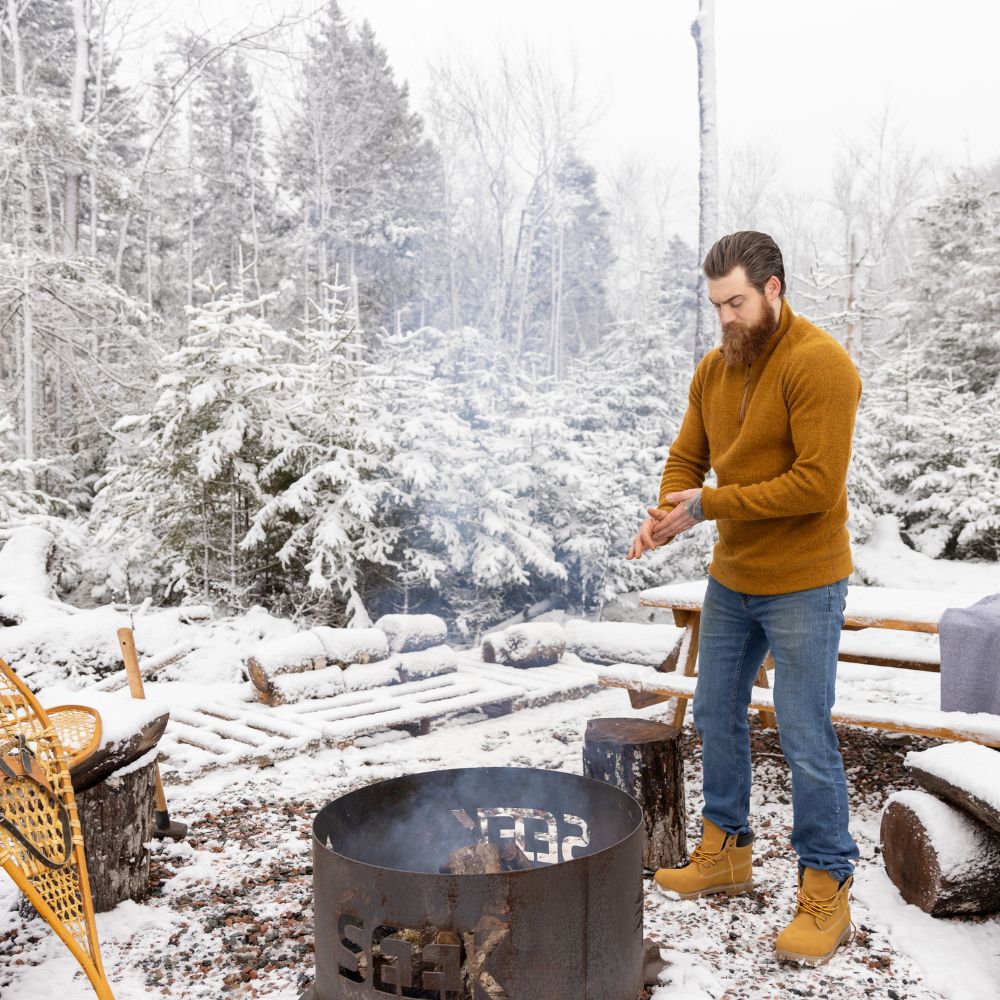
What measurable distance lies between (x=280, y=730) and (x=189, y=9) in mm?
13473

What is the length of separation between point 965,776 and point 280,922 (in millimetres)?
2347

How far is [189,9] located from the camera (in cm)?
1413

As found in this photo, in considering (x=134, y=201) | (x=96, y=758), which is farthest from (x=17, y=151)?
(x=96, y=758)

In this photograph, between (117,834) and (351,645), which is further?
(351,645)

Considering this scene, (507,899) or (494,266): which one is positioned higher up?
(494,266)

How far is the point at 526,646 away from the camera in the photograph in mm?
7047

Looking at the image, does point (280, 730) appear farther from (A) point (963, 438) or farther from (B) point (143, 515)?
(A) point (963, 438)

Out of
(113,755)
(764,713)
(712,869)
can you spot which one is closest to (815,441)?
(712,869)

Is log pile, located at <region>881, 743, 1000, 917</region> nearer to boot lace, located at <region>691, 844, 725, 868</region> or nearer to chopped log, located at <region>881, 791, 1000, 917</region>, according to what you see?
chopped log, located at <region>881, 791, 1000, 917</region>

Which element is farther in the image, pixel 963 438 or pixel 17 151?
pixel 963 438

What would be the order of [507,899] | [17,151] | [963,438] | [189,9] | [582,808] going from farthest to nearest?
[189,9] → [963,438] → [17,151] → [582,808] → [507,899]

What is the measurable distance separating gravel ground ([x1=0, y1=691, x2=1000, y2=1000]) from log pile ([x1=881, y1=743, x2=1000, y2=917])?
0.39ft

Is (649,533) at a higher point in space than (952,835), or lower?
higher

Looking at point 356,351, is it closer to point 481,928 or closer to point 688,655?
point 688,655
